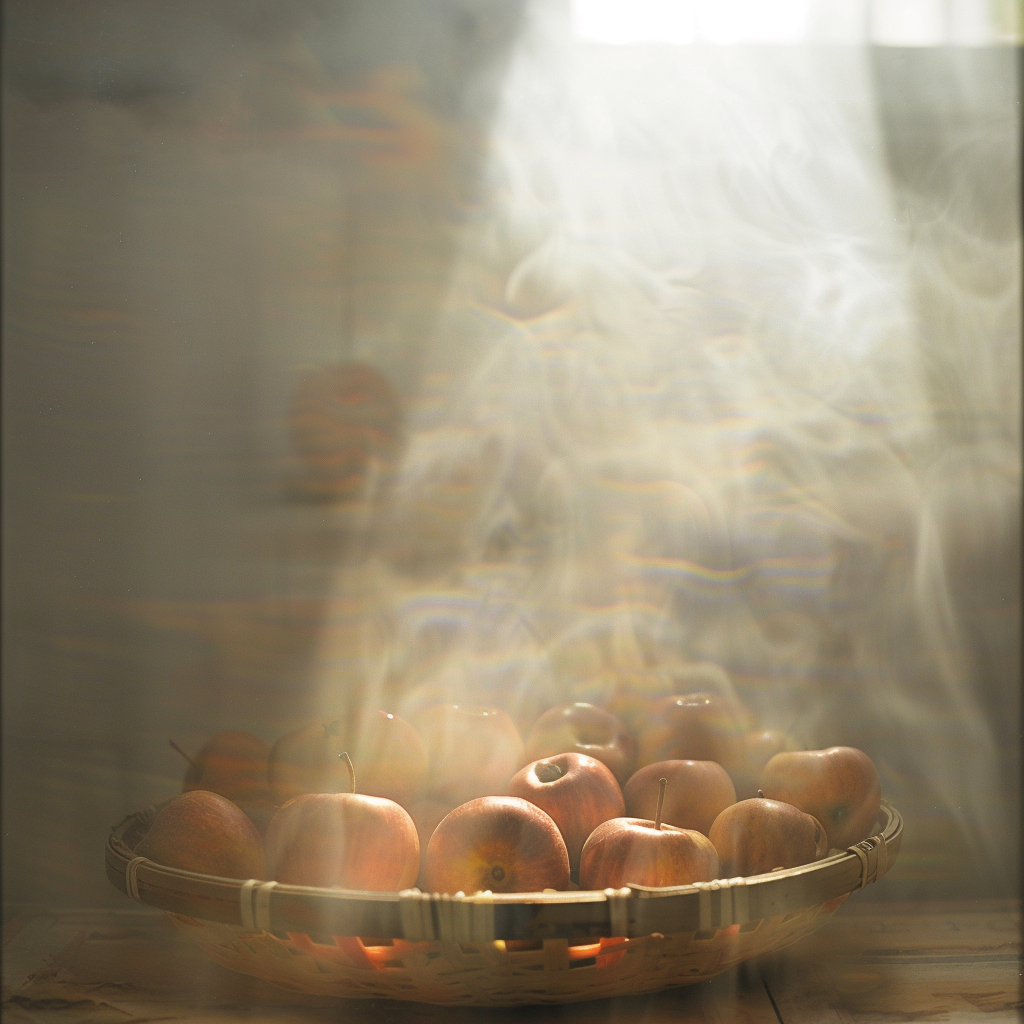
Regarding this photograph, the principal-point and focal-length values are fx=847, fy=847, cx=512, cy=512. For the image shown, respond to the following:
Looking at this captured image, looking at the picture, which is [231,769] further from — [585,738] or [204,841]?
[585,738]

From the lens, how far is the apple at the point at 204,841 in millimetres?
522

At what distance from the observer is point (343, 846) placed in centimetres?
50

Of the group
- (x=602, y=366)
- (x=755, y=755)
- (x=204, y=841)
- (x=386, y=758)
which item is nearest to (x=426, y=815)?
(x=386, y=758)

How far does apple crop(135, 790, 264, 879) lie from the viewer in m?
0.52

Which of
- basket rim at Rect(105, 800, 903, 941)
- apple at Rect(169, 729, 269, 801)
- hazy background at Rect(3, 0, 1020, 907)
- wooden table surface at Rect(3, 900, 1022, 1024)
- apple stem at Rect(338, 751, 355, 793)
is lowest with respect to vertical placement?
wooden table surface at Rect(3, 900, 1022, 1024)

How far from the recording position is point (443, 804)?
62 centimetres

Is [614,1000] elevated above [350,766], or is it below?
below

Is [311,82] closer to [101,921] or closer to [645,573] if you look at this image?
[645,573]

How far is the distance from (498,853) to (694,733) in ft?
0.79

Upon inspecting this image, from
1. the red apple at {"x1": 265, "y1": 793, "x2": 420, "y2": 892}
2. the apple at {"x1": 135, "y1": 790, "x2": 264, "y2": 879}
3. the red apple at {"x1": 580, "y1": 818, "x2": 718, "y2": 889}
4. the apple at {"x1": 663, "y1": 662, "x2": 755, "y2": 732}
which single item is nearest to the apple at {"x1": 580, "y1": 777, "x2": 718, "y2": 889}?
the red apple at {"x1": 580, "y1": 818, "x2": 718, "y2": 889}

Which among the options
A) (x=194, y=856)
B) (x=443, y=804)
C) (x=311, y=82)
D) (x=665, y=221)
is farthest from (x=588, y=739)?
(x=311, y=82)

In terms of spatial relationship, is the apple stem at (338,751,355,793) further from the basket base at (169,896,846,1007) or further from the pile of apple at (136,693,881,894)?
the basket base at (169,896,846,1007)

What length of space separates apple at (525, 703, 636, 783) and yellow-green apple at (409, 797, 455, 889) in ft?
0.31

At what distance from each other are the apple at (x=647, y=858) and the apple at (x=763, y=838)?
0.8 inches
